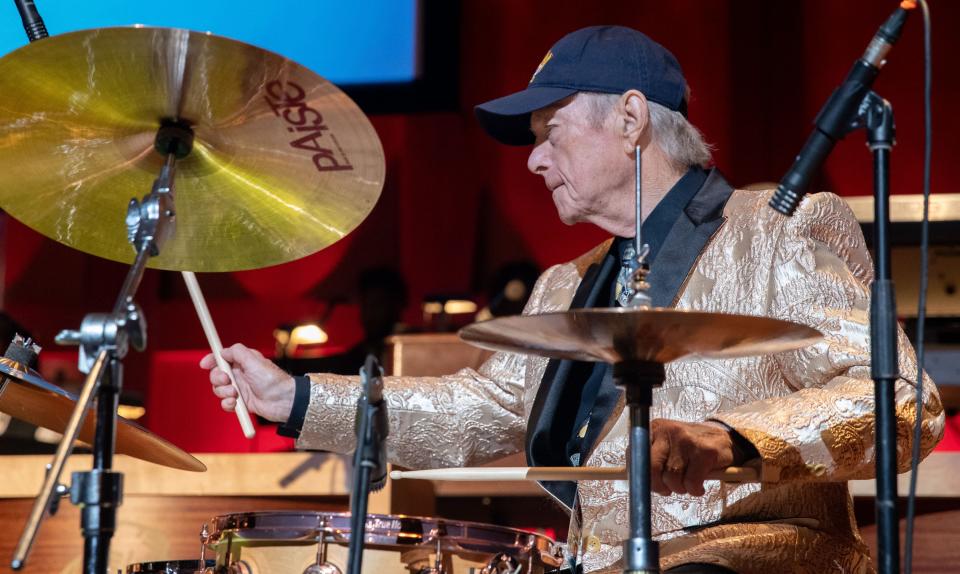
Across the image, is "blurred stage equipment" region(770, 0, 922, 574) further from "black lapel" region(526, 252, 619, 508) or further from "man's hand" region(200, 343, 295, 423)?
"man's hand" region(200, 343, 295, 423)

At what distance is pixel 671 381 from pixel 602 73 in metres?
0.54

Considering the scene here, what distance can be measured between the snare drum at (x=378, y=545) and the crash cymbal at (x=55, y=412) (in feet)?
0.45

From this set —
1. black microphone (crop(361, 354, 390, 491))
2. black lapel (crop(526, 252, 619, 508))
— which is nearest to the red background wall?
black lapel (crop(526, 252, 619, 508))

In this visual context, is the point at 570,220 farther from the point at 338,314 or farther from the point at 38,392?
the point at 338,314

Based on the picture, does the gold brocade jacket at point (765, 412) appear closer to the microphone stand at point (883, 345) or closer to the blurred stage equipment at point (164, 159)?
the microphone stand at point (883, 345)

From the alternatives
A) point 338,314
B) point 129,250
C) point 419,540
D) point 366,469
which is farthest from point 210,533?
point 338,314

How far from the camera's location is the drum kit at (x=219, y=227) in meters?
1.25

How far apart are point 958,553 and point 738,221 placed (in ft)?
3.28

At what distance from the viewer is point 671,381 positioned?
179cm

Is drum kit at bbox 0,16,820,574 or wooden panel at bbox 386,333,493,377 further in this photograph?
wooden panel at bbox 386,333,493,377

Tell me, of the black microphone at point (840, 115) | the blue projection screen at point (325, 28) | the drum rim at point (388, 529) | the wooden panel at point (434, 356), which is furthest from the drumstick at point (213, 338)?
the blue projection screen at point (325, 28)

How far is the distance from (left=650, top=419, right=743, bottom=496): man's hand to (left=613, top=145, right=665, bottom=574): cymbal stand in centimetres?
7

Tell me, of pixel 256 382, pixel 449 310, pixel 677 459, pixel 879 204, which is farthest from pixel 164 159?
pixel 449 310

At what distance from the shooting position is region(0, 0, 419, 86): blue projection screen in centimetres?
432
